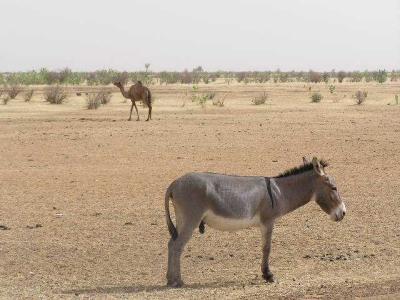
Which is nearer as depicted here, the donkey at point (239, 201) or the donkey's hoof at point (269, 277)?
the donkey at point (239, 201)

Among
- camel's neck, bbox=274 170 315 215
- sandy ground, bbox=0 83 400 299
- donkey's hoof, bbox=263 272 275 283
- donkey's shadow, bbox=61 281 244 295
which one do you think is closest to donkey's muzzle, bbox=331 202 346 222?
camel's neck, bbox=274 170 315 215

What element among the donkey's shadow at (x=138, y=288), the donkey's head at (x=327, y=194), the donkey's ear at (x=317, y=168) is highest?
the donkey's ear at (x=317, y=168)

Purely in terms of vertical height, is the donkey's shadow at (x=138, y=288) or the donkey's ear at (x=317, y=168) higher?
the donkey's ear at (x=317, y=168)

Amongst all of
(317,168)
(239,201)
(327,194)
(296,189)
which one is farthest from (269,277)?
(317,168)

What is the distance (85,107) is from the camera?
42.8 metres

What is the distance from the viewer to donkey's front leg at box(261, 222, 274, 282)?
10.4m

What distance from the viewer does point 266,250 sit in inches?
413

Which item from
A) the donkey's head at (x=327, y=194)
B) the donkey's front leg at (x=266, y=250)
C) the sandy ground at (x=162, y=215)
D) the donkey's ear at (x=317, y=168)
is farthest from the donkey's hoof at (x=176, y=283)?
the donkey's ear at (x=317, y=168)

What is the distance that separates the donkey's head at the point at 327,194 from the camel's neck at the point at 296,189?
93mm

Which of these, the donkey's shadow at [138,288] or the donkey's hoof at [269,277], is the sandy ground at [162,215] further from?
the donkey's hoof at [269,277]

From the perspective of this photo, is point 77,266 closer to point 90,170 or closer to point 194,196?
point 194,196

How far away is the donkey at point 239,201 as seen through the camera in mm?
10086

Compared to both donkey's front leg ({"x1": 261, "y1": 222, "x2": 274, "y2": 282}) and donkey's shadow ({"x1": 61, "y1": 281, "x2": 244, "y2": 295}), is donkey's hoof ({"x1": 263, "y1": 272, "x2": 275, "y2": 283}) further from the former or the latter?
donkey's shadow ({"x1": 61, "y1": 281, "x2": 244, "y2": 295})

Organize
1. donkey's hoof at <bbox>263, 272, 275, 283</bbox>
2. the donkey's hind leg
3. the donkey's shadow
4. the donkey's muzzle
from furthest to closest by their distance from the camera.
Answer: the donkey's muzzle → donkey's hoof at <bbox>263, 272, 275, 283</bbox> → the donkey's hind leg → the donkey's shadow
